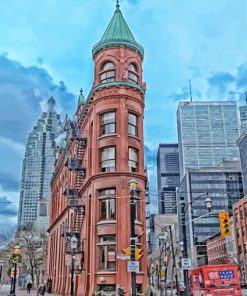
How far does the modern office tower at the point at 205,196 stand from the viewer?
160000mm

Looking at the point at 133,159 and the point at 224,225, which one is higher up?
the point at 133,159

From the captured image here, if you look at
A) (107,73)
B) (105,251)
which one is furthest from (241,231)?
(105,251)

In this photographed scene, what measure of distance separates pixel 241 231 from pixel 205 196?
196ft

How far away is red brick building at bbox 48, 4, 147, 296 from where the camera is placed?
108 feet

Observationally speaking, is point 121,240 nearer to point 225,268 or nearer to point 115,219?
point 115,219

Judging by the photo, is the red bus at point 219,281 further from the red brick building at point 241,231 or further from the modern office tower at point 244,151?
the modern office tower at point 244,151

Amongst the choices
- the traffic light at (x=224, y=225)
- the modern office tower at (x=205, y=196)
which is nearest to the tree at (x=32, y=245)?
the traffic light at (x=224, y=225)

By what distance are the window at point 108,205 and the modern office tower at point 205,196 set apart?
124373 mm

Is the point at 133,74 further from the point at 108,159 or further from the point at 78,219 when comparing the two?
the point at 78,219

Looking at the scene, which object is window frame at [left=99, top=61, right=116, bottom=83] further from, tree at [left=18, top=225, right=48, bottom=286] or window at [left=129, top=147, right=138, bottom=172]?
tree at [left=18, top=225, right=48, bottom=286]

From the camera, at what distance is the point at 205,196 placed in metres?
160

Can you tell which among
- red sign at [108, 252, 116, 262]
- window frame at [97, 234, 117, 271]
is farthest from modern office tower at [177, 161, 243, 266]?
red sign at [108, 252, 116, 262]

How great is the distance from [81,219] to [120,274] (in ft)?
32.2

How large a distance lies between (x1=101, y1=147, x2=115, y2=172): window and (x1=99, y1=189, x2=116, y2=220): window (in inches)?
79.2
